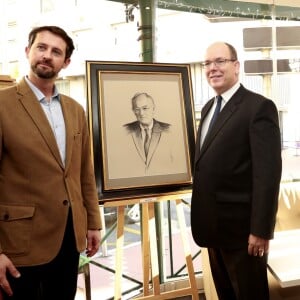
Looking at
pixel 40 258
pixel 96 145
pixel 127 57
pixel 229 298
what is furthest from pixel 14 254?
pixel 127 57

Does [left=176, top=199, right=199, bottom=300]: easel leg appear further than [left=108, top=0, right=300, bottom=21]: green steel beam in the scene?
No

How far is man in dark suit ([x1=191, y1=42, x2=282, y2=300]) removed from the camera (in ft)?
5.14

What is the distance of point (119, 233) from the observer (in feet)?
6.84

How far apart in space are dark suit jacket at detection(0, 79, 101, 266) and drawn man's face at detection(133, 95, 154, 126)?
2.58ft

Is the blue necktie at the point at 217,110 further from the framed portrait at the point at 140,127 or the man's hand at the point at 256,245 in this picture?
the man's hand at the point at 256,245

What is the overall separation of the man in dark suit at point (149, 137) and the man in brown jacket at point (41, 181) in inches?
25.2

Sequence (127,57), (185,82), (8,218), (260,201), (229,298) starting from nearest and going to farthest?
1. (8,218)
2. (260,201)
3. (229,298)
4. (185,82)
5. (127,57)

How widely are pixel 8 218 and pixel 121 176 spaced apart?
84 centimetres

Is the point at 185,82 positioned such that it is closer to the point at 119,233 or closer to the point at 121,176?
the point at 121,176

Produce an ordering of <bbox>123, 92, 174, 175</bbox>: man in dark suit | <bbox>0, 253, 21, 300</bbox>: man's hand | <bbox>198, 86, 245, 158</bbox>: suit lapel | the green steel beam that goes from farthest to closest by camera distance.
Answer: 1. the green steel beam
2. <bbox>123, 92, 174, 175</bbox>: man in dark suit
3. <bbox>198, 86, 245, 158</bbox>: suit lapel
4. <bbox>0, 253, 21, 300</bbox>: man's hand

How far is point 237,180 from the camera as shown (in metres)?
1.64

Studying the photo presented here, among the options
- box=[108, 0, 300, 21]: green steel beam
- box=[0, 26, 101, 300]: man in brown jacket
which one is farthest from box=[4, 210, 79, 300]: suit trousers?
box=[108, 0, 300, 21]: green steel beam

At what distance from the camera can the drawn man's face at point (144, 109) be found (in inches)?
83.9

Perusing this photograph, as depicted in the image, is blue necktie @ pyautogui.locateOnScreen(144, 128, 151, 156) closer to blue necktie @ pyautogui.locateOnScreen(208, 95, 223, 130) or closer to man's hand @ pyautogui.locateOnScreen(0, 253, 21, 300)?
blue necktie @ pyautogui.locateOnScreen(208, 95, 223, 130)
